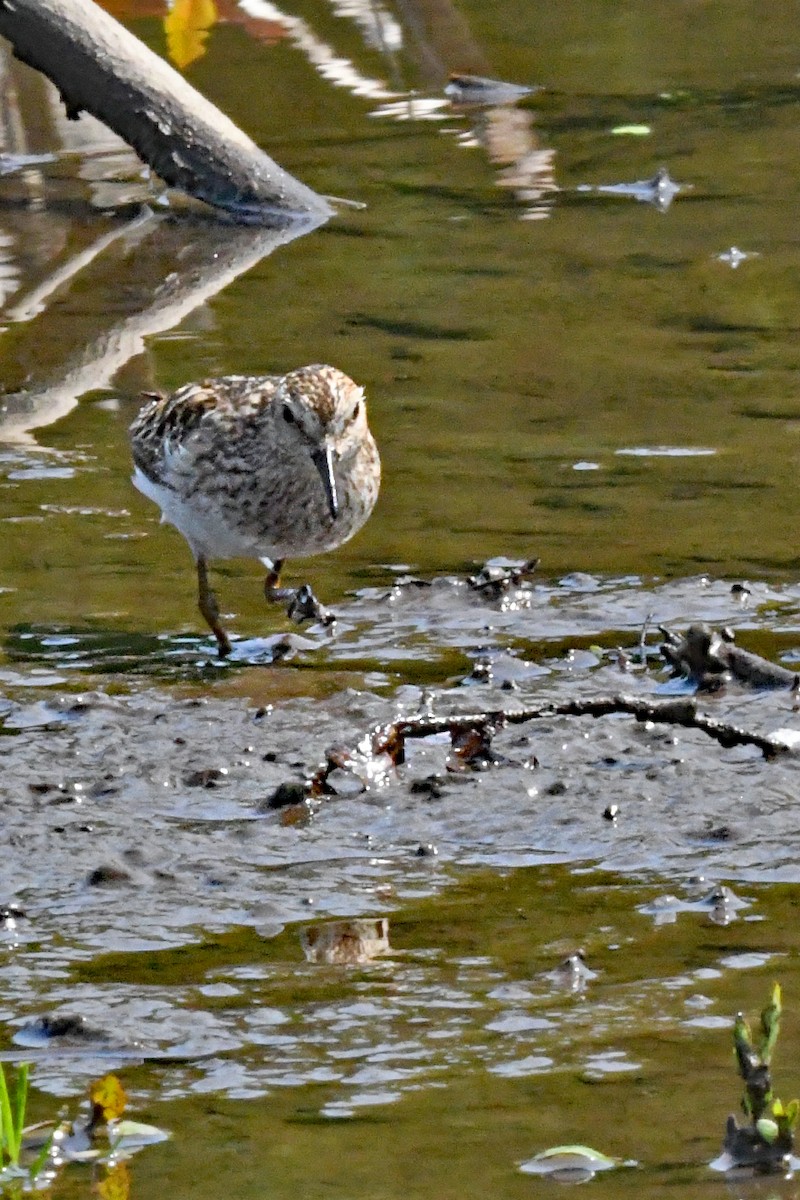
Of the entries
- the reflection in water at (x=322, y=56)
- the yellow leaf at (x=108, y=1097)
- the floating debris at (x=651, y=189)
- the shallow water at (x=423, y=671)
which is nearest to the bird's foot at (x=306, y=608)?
the shallow water at (x=423, y=671)

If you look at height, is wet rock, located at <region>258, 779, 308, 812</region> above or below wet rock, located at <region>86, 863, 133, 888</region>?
below

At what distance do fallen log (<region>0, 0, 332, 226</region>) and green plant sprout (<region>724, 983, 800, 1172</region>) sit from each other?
9.55 metres

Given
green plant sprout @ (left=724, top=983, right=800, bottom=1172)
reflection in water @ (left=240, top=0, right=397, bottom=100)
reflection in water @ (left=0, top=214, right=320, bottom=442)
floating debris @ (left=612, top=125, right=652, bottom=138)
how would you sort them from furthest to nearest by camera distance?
reflection in water @ (left=240, top=0, right=397, bottom=100) < floating debris @ (left=612, top=125, right=652, bottom=138) < reflection in water @ (left=0, top=214, right=320, bottom=442) < green plant sprout @ (left=724, top=983, right=800, bottom=1172)

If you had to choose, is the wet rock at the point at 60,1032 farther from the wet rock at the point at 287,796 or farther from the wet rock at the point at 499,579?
the wet rock at the point at 499,579

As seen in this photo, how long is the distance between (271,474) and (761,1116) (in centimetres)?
419

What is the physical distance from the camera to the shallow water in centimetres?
436

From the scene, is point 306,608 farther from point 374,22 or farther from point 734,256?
point 374,22

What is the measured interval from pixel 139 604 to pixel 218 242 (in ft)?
18.1

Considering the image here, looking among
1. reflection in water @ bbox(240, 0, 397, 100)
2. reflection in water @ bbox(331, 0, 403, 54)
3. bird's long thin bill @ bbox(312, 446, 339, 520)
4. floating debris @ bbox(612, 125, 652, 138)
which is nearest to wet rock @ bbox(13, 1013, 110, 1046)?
bird's long thin bill @ bbox(312, 446, 339, 520)

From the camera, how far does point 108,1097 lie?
157 inches

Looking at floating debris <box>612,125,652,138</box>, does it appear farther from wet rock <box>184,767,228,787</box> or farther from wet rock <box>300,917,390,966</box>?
wet rock <box>300,917,390,966</box>

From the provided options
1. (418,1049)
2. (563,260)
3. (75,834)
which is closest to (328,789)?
(75,834)

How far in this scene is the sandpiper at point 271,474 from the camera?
24.8ft

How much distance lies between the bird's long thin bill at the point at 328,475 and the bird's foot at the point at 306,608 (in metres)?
0.28
